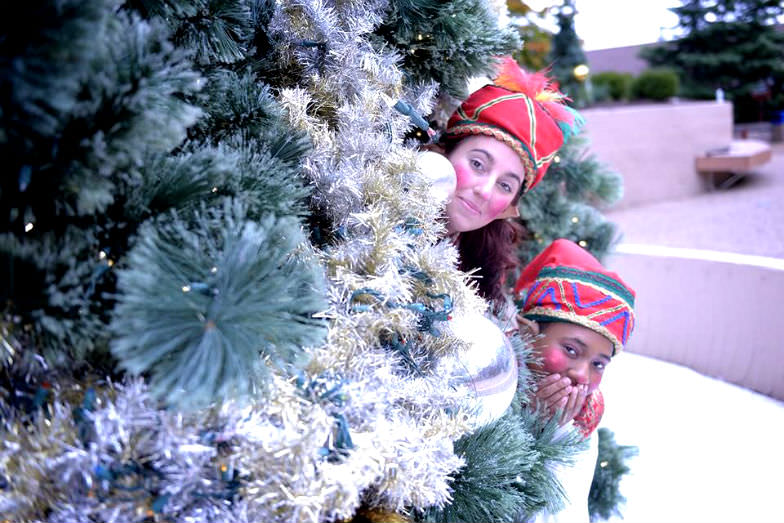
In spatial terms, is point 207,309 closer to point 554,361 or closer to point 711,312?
point 554,361

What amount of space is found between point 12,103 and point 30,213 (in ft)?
0.25

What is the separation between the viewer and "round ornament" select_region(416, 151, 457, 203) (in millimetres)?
644

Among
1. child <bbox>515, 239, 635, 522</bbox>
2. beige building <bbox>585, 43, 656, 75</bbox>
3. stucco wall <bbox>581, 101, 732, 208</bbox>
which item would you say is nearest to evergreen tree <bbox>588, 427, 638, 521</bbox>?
child <bbox>515, 239, 635, 522</bbox>

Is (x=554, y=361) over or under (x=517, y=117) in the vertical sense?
under

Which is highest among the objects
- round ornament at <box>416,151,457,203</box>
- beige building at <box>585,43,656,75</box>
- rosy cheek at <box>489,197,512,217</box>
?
round ornament at <box>416,151,457,203</box>

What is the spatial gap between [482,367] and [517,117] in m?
0.41

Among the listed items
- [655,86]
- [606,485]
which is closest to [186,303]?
[606,485]

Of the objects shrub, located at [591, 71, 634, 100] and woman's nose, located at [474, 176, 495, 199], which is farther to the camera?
shrub, located at [591, 71, 634, 100]

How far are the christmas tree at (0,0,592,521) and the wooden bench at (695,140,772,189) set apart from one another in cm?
456

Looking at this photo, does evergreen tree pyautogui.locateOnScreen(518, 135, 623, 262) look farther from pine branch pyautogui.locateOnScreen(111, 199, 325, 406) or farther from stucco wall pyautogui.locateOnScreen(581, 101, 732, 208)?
stucco wall pyautogui.locateOnScreen(581, 101, 732, 208)

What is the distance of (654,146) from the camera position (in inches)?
184

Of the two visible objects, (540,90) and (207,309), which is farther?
(540,90)

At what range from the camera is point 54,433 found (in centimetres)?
37

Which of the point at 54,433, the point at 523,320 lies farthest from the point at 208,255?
the point at 523,320
